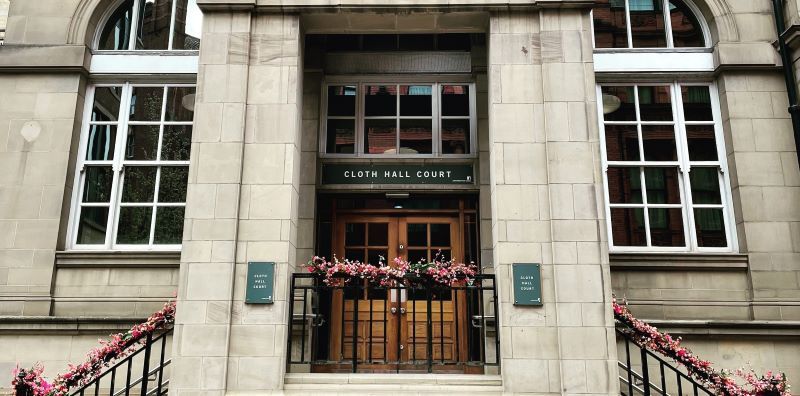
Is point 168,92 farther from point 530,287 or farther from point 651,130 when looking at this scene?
point 651,130

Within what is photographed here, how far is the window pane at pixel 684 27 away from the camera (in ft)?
33.3

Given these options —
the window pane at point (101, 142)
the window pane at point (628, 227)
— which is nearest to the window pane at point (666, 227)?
the window pane at point (628, 227)

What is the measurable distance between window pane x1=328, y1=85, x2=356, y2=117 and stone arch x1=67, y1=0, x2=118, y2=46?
4.16m

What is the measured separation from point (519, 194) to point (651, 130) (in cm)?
364

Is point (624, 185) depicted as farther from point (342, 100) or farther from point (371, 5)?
point (342, 100)

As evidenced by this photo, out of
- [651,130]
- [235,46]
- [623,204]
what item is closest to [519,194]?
[623,204]

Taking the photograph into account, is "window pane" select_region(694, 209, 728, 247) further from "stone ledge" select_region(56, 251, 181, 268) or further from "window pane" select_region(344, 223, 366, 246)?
"stone ledge" select_region(56, 251, 181, 268)

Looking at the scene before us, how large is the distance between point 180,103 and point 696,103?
8.79 m

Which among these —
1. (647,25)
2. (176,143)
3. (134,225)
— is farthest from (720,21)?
(134,225)

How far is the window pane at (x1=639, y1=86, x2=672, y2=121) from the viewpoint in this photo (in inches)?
386

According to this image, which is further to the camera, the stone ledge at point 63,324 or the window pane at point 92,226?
the window pane at point 92,226

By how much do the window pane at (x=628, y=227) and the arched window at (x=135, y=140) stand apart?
276 inches

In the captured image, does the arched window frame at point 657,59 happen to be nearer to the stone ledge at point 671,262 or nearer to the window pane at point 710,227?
the window pane at point 710,227

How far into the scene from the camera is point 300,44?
837cm
